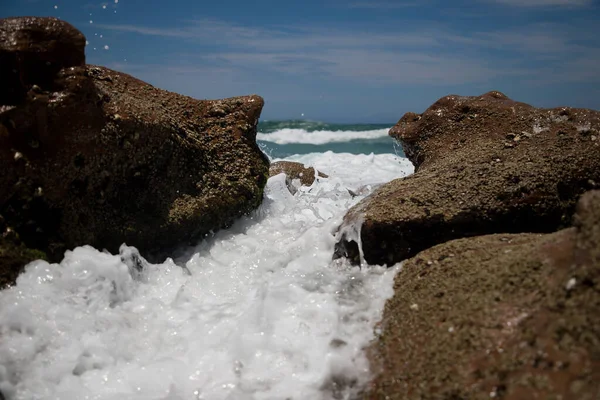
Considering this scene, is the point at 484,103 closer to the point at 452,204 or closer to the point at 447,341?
the point at 452,204

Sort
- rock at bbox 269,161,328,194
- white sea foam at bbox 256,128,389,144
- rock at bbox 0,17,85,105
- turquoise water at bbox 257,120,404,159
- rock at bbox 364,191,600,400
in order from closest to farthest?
rock at bbox 364,191,600,400, rock at bbox 0,17,85,105, rock at bbox 269,161,328,194, turquoise water at bbox 257,120,404,159, white sea foam at bbox 256,128,389,144

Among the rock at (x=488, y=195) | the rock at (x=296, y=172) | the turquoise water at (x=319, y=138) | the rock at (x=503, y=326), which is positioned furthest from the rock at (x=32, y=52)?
the turquoise water at (x=319, y=138)

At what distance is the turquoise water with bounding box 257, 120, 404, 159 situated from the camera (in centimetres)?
2298

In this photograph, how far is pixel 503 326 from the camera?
82.1 inches

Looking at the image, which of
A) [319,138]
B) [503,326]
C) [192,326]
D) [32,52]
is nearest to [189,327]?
[192,326]

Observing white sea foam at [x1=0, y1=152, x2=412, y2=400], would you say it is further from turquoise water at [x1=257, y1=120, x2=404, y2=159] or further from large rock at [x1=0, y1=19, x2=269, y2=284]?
turquoise water at [x1=257, y1=120, x2=404, y2=159]

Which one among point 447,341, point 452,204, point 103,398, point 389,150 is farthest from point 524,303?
point 389,150

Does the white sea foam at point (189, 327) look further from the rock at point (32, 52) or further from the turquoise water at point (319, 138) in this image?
the turquoise water at point (319, 138)

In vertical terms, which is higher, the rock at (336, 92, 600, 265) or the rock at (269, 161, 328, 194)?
the rock at (336, 92, 600, 265)

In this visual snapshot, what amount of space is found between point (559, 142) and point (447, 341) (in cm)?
273

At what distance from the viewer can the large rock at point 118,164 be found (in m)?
3.46

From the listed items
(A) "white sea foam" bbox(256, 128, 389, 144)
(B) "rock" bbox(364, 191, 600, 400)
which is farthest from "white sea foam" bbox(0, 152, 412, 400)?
(A) "white sea foam" bbox(256, 128, 389, 144)

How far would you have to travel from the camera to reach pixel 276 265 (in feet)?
13.5

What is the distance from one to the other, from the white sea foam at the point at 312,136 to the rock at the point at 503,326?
75.4ft
